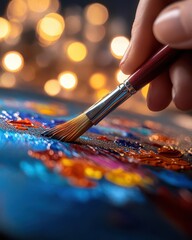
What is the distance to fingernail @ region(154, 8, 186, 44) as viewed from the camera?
0.41m

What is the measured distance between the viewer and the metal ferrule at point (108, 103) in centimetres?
55

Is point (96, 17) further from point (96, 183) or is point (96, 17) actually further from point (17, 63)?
point (96, 183)

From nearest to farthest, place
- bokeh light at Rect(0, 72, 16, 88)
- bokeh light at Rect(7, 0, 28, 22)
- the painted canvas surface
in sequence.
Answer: the painted canvas surface → bokeh light at Rect(0, 72, 16, 88) → bokeh light at Rect(7, 0, 28, 22)

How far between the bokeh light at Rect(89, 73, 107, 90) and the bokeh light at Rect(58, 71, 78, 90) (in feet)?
0.32

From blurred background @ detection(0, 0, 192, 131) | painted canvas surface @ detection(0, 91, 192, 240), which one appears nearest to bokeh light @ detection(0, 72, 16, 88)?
blurred background @ detection(0, 0, 192, 131)

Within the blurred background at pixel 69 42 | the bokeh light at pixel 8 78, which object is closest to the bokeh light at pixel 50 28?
the blurred background at pixel 69 42

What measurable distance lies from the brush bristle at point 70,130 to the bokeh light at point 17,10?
1479 mm

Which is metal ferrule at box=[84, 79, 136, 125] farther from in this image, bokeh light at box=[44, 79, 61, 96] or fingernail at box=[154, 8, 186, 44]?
bokeh light at box=[44, 79, 61, 96]

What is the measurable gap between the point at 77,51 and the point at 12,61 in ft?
1.07

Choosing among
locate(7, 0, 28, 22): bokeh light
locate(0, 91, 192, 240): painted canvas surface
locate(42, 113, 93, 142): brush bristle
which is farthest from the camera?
locate(7, 0, 28, 22): bokeh light

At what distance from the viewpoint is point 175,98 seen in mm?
583

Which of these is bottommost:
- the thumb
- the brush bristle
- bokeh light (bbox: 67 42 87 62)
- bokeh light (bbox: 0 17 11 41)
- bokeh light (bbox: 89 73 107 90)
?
the thumb

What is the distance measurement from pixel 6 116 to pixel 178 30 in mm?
334

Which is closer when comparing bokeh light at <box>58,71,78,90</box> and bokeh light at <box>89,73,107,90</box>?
bokeh light at <box>58,71,78,90</box>
